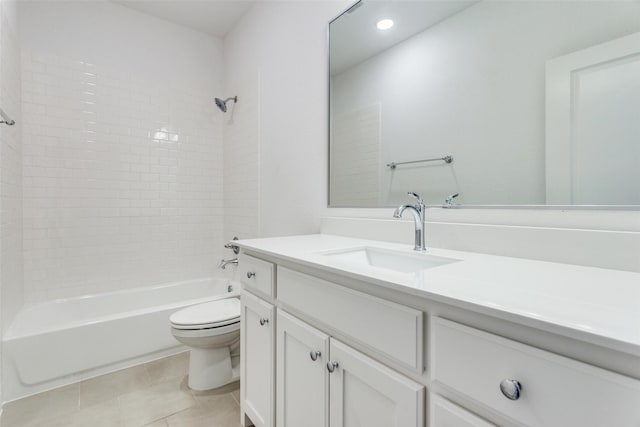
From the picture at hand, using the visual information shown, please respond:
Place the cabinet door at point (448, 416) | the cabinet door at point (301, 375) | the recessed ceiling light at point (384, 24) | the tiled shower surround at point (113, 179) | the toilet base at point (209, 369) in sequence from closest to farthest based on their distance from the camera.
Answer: the cabinet door at point (448, 416)
the cabinet door at point (301, 375)
the recessed ceiling light at point (384, 24)
the toilet base at point (209, 369)
the tiled shower surround at point (113, 179)

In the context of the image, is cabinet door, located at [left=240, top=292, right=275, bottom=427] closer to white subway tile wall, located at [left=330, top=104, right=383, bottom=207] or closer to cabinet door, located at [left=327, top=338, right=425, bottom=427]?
cabinet door, located at [left=327, top=338, right=425, bottom=427]

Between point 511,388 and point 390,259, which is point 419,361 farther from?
point 390,259

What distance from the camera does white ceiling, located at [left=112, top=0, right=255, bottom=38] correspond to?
240 cm

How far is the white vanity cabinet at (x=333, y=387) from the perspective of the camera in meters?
0.67

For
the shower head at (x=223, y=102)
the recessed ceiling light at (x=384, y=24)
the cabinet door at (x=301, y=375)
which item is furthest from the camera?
the shower head at (x=223, y=102)

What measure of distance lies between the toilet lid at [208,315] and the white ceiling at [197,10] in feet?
7.54

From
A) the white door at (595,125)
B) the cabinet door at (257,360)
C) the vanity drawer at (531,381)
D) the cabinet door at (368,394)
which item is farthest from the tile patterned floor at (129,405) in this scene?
the white door at (595,125)

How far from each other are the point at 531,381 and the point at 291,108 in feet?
6.17

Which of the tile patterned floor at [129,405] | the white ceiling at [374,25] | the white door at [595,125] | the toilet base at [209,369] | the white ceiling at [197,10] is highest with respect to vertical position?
the white ceiling at [197,10]

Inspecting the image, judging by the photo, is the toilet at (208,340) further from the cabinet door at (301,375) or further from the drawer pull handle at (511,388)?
the drawer pull handle at (511,388)

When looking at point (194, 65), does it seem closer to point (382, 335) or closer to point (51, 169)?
point (51, 169)

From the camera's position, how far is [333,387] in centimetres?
86

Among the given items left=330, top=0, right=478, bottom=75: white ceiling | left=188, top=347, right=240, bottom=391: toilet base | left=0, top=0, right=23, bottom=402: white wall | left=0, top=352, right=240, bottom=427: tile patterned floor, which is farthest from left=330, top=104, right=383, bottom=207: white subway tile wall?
left=0, top=0, right=23, bottom=402: white wall

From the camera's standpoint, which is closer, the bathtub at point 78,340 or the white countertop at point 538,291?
the white countertop at point 538,291
